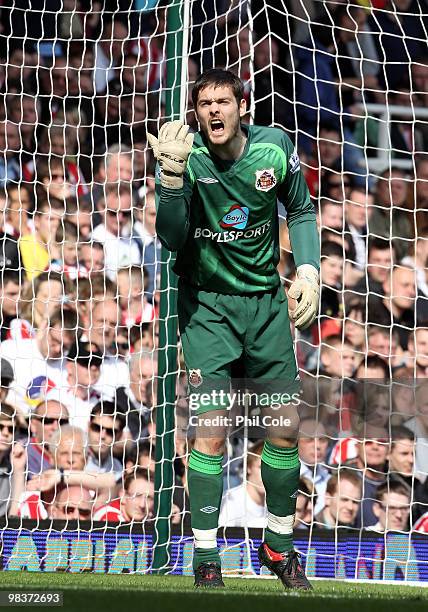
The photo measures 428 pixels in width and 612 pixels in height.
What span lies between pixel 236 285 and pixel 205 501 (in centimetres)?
71

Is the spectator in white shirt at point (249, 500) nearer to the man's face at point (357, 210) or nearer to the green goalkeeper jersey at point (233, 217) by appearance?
the man's face at point (357, 210)

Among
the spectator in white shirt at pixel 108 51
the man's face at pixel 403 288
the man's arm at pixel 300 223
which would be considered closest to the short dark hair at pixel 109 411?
the man's face at pixel 403 288

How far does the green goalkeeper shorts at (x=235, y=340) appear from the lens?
11.9ft

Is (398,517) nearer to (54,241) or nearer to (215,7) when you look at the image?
(54,241)

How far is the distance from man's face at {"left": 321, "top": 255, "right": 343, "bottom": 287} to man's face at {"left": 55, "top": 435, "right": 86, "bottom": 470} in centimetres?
162

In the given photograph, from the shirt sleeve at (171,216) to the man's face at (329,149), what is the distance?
3098 millimetres

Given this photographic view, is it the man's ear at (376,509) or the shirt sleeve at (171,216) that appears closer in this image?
the shirt sleeve at (171,216)

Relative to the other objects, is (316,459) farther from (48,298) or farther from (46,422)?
(48,298)

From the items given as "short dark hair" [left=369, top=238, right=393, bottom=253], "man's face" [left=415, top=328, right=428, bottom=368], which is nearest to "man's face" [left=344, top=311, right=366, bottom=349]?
"man's face" [left=415, top=328, right=428, bottom=368]

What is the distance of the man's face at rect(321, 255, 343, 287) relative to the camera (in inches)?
244

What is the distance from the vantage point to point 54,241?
6.23m

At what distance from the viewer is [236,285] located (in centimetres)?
371

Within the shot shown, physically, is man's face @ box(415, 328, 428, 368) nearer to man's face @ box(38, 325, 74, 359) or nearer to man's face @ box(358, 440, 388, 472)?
man's face @ box(358, 440, 388, 472)

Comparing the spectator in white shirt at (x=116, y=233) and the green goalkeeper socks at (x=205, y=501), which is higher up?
the spectator in white shirt at (x=116, y=233)
